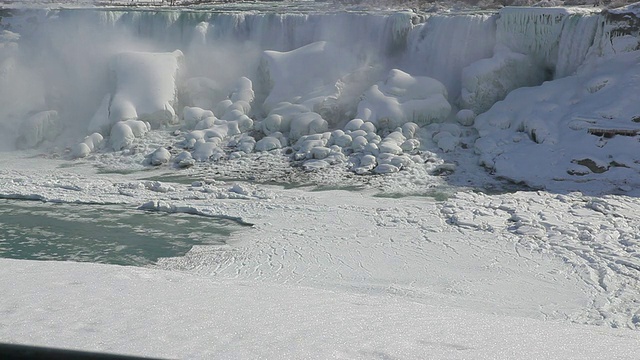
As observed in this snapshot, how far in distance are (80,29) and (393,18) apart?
22.9ft

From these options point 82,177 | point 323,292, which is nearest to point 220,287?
point 323,292

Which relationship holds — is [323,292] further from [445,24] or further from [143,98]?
[445,24]

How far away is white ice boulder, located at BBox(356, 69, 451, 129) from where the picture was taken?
12914 millimetres

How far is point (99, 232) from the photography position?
8.55 metres

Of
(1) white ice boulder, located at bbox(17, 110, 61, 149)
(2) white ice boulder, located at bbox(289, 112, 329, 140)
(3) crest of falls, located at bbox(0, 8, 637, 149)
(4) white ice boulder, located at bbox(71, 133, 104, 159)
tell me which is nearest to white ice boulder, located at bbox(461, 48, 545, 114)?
(3) crest of falls, located at bbox(0, 8, 637, 149)

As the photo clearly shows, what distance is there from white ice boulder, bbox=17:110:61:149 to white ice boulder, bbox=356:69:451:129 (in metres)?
5.95

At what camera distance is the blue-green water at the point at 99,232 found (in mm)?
7750

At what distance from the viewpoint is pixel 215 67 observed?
1564 cm

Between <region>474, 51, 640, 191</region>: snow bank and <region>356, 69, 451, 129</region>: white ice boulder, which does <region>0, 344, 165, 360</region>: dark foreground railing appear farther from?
<region>356, 69, 451, 129</region>: white ice boulder

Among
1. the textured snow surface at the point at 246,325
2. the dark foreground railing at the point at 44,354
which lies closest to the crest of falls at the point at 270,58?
the textured snow surface at the point at 246,325

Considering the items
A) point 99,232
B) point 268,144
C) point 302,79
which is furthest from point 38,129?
point 99,232

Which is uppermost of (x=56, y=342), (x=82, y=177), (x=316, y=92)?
(x=56, y=342)

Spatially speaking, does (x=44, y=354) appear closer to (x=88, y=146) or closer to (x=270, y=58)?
(x=88, y=146)

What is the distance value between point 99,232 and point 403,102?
655 centimetres
